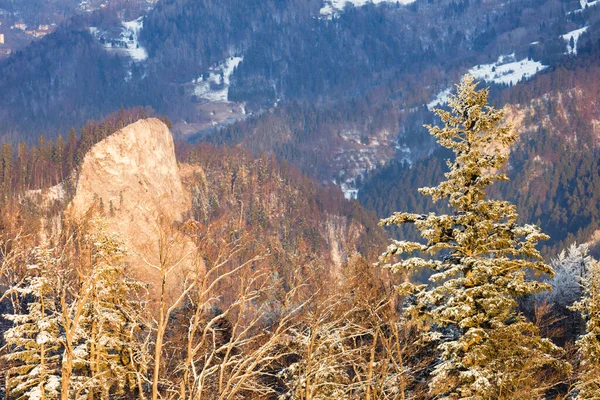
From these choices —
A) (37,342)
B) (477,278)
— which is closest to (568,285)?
(477,278)

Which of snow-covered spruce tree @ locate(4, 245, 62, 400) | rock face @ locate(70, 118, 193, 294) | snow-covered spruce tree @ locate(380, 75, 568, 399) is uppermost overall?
snow-covered spruce tree @ locate(380, 75, 568, 399)

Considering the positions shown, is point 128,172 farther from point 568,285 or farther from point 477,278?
point 477,278

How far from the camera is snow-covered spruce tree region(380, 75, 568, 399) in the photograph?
58.1ft

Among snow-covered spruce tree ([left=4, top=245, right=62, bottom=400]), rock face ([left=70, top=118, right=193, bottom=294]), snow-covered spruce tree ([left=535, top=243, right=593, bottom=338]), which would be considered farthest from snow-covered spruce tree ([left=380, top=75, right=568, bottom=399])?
rock face ([left=70, top=118, right=193, bottom=294])

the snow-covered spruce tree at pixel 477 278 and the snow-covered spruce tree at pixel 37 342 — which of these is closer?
the snow-covered spruce tree at pixel 477 278

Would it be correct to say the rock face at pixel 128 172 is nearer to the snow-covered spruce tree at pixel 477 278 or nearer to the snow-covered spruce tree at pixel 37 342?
the snow-covered spruce tree at pixel 37 342

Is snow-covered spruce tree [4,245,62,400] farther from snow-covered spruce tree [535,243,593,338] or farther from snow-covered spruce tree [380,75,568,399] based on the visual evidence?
snow-covered spruce tree [535,243,593,338]

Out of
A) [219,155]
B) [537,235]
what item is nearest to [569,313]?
[537,235]

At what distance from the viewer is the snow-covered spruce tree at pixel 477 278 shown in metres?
17.7

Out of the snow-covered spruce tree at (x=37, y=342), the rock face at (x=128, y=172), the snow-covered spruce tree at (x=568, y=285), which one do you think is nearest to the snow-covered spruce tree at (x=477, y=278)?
the snow-covered spruce tree at (x=37, y=342)

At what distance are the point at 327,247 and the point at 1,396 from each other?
446 feet

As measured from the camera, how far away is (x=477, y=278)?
18328mm

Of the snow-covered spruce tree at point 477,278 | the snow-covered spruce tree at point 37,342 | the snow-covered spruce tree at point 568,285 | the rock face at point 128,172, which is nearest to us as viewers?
the snow-covered spruce tree at point 477,278

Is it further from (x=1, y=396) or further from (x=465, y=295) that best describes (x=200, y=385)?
(x=1, y=396)
